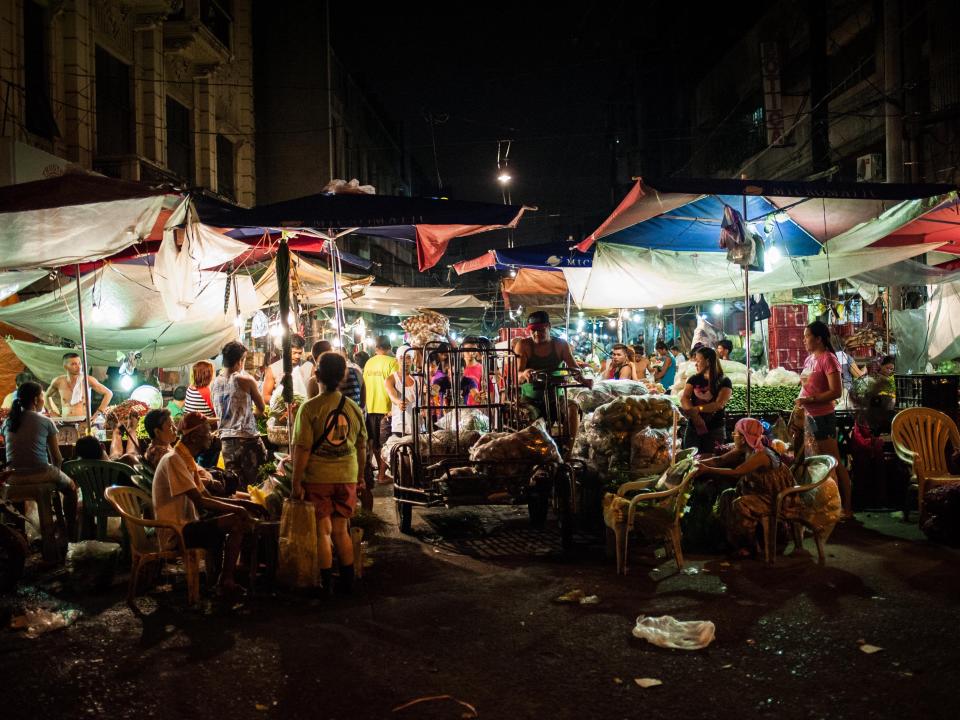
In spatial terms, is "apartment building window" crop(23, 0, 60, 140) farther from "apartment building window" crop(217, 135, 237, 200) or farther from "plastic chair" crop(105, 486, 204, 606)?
"plastic chair" crop(105, 486, 204, 606)

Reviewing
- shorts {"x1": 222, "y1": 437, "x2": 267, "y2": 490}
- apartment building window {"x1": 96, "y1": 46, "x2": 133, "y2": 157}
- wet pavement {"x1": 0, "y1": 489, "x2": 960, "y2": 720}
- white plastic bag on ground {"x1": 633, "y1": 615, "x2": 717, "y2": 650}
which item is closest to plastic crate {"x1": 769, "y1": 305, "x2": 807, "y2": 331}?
wet pavement {"x1": 0, "y1": 489, "x2": 960, "y2": 720}

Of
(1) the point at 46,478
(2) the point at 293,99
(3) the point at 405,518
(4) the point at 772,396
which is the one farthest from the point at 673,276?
(2) the point at 293,99

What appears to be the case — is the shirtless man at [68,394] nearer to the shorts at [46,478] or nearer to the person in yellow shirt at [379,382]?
the shorts at [46,478]

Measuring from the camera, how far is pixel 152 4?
16875 mm

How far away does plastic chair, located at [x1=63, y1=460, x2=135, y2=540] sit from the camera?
661cm

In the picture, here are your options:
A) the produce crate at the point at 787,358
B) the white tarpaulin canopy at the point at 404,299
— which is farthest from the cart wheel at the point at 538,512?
the produce crate at the point at 787,358

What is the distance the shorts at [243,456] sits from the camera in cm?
769

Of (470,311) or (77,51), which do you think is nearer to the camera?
(77,51)

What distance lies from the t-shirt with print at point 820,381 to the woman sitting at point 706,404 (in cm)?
95

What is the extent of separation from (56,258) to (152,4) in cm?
1287

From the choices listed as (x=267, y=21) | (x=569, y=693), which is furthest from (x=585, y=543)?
(x=267, y=21)

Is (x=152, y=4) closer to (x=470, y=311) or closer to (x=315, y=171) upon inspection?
(x=315, y=171)

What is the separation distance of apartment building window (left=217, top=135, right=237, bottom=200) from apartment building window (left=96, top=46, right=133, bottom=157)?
5.40 meters

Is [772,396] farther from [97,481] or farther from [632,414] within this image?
[97,481]
